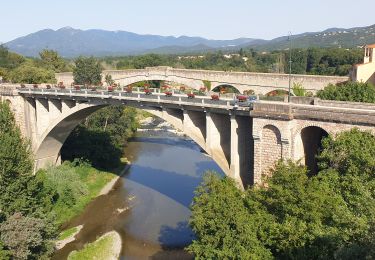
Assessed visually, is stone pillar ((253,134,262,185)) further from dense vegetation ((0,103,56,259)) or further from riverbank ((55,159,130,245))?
riverbank ((55,159,130,245))

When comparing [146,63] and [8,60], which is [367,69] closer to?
[8,60]

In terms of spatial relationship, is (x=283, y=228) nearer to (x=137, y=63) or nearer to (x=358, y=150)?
(x=358, y=150)

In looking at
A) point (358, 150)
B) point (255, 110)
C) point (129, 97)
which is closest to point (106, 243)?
point (129, 97)

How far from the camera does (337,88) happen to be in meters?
31.6

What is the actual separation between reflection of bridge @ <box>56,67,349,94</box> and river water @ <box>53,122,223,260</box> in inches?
427

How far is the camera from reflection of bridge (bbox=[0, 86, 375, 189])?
23672 mm

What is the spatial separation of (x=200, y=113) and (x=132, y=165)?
24.0 m

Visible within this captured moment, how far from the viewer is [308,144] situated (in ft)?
85.4

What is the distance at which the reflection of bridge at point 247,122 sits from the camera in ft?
77.7

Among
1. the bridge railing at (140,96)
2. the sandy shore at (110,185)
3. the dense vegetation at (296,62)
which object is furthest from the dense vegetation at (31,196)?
the dense vegetation at (296,62)

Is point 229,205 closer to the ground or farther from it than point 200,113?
closer to the ground

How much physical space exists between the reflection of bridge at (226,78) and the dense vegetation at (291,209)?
75.5 feet

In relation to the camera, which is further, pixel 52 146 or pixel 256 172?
pixel 52 146

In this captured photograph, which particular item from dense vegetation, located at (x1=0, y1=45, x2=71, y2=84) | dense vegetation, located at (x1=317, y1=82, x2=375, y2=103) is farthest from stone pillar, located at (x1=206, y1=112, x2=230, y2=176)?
dense vegetation, located at (x1=0, y1=45, x2=71, y2=84)
